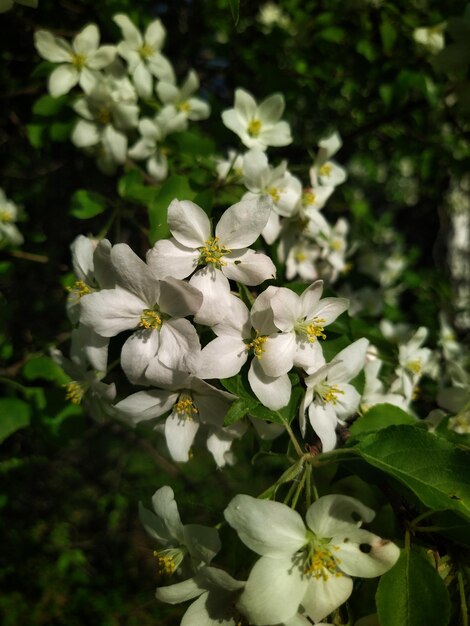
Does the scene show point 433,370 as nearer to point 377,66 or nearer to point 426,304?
point 426,304

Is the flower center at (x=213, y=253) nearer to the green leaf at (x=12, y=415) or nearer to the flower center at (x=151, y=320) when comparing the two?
the flower center at (x=151, y=320)

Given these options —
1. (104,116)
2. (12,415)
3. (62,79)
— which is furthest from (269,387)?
(62,79)

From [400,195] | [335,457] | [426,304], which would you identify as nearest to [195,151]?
[335,457]

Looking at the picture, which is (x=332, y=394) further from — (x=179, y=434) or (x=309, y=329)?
(x=179, y=434)

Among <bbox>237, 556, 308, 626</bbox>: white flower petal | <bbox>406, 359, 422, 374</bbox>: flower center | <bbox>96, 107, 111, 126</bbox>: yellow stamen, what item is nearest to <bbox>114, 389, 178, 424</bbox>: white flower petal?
<bbox>237, 556, 308, 626</bbox>: white flower petal

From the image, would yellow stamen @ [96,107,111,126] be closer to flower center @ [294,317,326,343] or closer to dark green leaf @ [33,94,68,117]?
dark green leaf @ [33,94,68,117]

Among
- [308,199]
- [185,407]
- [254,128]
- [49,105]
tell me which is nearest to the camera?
[185,407]

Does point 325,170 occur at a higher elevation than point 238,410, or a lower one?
higher
